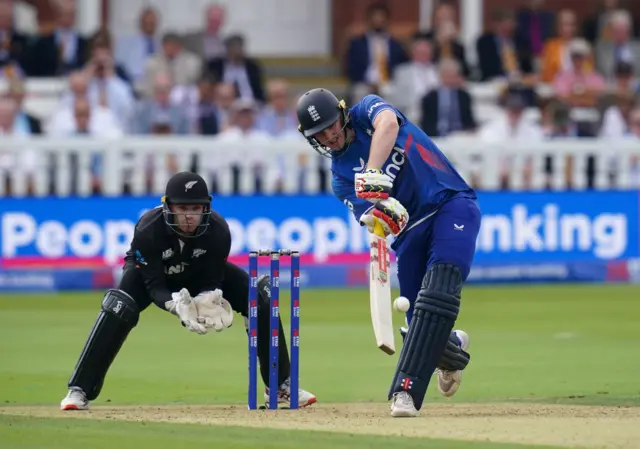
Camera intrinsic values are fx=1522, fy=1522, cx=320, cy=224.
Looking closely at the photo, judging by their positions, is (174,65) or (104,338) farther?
(174,65)

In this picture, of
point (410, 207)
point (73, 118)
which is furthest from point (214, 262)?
point (73, 118)

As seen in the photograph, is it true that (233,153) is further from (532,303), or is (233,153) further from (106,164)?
(532,303)

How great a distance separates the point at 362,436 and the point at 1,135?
994cm

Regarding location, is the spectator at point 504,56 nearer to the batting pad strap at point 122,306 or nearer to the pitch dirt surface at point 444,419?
the pitch dirt surface at point 444,419

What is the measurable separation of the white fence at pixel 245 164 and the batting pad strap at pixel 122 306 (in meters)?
7.67

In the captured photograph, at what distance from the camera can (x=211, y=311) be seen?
891 centimetres

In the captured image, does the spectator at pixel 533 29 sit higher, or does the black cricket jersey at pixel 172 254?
the spectator at pixel 533 29

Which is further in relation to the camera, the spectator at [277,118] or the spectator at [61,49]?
the spectator at [61,49]

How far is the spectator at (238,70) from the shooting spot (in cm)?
1908

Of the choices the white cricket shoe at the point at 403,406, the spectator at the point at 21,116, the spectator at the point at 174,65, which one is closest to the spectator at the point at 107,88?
the spectator at the point at 174,65

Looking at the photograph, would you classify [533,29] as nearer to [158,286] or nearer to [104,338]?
[158,286]

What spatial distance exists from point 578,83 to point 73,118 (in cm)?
681

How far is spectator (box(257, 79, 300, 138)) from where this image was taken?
18.1m

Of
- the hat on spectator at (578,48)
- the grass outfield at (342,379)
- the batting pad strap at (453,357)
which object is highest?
the hat on spectator at (578,48)
